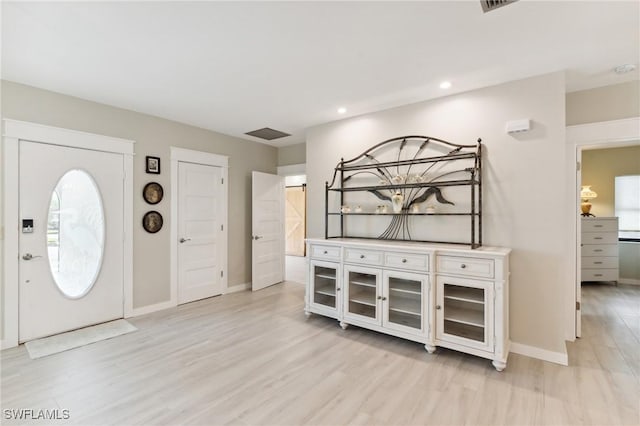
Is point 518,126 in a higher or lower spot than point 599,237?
higher

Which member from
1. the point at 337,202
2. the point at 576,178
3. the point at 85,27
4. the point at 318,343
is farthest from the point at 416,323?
the point at 85,27

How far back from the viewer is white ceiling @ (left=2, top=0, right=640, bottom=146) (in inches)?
75.5

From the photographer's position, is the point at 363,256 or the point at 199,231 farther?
the point at 199,231

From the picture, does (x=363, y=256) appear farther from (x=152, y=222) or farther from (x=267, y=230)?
(x=152, y=222)

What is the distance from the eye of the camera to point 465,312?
274 cm

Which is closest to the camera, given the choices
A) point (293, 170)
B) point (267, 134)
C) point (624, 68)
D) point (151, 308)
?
point (624, 68)

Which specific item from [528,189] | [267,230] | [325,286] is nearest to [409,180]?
[528,189]

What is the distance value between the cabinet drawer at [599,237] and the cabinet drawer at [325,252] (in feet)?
16.0

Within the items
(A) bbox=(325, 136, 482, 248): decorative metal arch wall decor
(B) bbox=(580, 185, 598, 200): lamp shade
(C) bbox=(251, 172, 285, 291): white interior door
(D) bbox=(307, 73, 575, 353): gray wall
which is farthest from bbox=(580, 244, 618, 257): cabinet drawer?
(C) bbox=(251, 172, 285, 291): white interior door

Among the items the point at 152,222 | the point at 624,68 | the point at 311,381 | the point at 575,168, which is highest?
the point at 624,68

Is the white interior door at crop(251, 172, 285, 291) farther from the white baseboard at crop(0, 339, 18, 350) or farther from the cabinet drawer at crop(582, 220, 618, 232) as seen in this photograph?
the cabinet drawer at crop(582, 220, 618, 232)

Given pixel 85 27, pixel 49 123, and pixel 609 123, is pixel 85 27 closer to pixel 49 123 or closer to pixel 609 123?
pixel 49 123

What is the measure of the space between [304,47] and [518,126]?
210 cm

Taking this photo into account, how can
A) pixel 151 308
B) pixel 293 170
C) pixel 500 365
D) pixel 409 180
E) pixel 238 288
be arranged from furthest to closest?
pixel 293 170
pixel 238 288
pixel 151 308
pixel 409 180
pixel 500 365
